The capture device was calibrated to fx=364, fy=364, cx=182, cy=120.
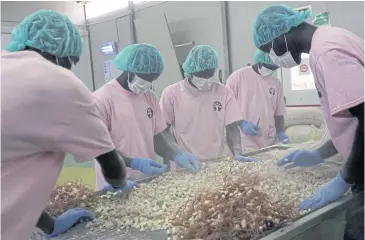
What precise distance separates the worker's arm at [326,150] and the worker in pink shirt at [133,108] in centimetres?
69

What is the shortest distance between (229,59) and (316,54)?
298cm

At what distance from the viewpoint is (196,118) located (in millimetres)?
2682

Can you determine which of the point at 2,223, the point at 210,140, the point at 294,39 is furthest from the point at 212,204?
the point at 210,140

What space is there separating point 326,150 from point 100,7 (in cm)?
509

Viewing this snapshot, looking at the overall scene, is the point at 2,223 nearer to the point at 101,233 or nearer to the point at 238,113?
the point at 101,233

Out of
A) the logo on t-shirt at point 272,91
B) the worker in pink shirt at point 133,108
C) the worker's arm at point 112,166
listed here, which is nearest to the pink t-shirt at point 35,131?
the worker's arm at point 112,166

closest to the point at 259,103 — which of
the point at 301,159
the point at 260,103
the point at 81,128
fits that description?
the point at 260,103

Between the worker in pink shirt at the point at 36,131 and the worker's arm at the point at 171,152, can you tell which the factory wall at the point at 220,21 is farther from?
the worker in pink shirt at the point at 36,131

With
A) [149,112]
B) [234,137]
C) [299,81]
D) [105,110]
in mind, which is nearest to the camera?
[105,110]

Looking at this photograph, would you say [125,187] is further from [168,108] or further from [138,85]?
[168,108]

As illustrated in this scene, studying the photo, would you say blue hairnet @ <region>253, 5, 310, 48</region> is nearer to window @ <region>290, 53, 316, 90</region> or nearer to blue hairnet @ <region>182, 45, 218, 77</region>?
blue hairnet @ <region>182, 45, 218, 77</region>

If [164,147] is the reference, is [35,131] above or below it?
above

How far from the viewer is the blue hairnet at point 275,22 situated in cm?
154

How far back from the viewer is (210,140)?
2689 millimetres
